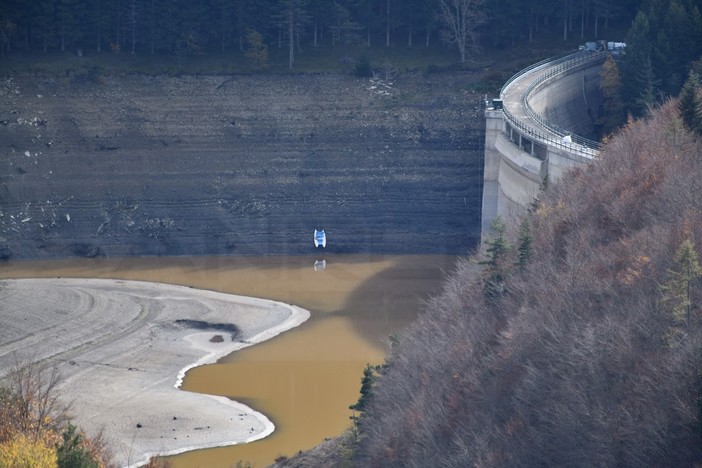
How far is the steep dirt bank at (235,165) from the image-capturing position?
57.3 m

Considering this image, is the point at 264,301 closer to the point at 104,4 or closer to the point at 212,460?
the point at 212,460

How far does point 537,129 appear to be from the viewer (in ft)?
169

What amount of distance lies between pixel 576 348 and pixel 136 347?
69.6 ft

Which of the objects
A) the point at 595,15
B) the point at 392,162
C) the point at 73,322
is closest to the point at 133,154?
the point at 392,162

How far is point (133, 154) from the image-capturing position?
201 feet

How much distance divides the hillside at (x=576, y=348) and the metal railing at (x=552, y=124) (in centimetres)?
1082

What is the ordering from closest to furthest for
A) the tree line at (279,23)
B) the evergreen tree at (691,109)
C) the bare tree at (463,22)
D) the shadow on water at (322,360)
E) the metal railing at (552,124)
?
the shadow on water at (322,360) → the evergreen tree at (691,109) → the metal railing at (552,124) → the bare tree at (463,22) → the tree line at (279,23)

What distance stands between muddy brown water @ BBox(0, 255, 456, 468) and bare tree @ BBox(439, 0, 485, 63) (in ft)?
60.7

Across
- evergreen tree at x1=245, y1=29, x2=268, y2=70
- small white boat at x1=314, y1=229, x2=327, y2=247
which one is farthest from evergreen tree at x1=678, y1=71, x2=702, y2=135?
evergreen tree at x1=245, y1=29, x2=268, y2=70

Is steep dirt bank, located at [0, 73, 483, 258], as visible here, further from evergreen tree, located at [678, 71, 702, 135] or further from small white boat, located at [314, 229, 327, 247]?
evergreen tree, located at [678, 71, 702, 135]

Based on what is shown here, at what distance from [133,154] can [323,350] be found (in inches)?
888

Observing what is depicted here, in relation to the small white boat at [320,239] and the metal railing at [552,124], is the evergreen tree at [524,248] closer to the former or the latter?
the metal railing at [552,124]

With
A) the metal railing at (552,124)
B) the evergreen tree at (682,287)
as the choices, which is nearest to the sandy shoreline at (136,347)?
the metal railing at (552,124)

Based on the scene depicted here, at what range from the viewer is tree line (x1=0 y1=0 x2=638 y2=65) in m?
70.4
